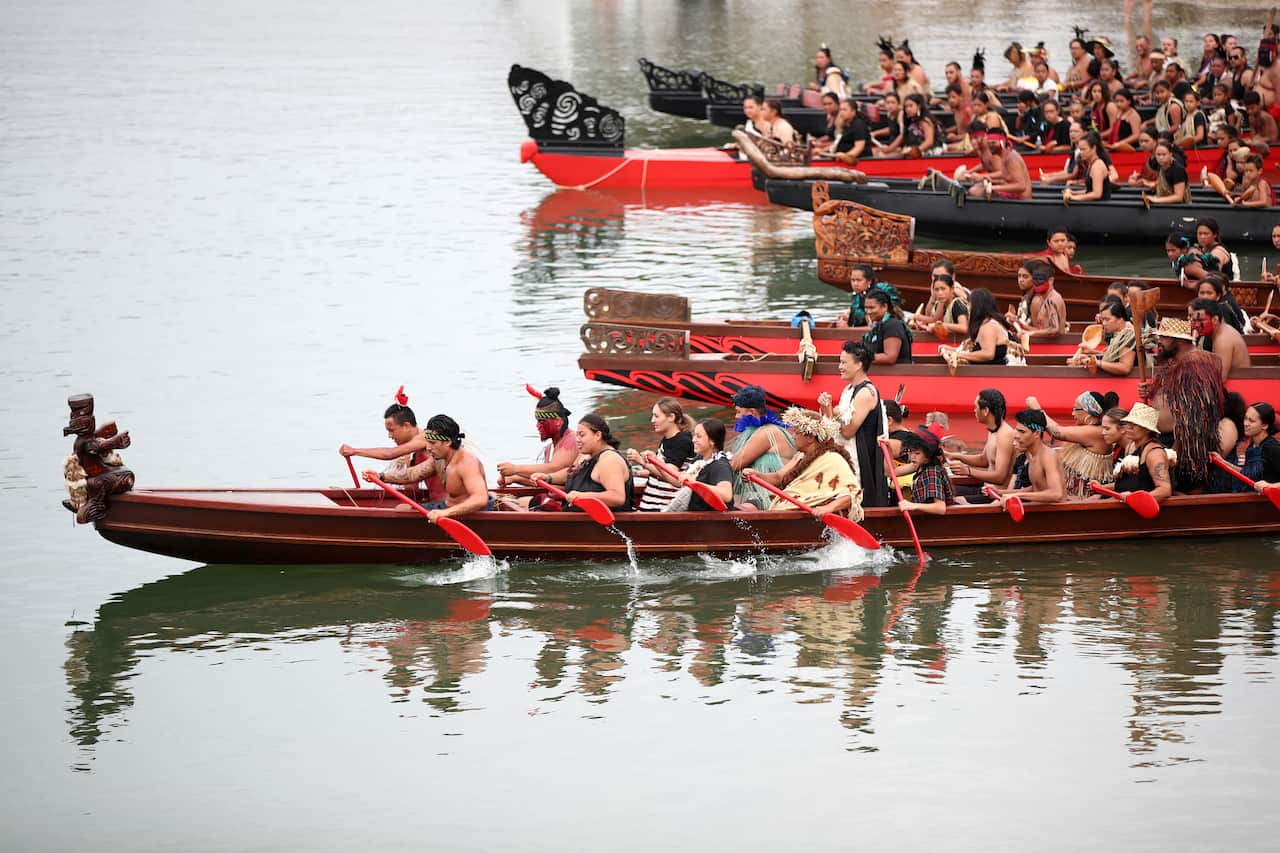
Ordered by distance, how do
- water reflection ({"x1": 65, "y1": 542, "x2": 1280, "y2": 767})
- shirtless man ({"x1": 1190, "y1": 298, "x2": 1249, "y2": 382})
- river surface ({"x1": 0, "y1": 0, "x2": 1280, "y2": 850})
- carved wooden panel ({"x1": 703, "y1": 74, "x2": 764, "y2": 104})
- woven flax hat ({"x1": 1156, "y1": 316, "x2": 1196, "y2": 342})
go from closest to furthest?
river surface ({"x1": 0, "y1": 0, "x2": 1280, "y2": 850}) < water reflection ({"x1": 65, "y1": 542, "x2": 1280, "y2": 767}) < woven flax hat ({"x1": 1156, "y1": 316, "x2": 1196, "y2": 342}) < shirtless man ({"x1": 1190, "y1": 298, "x2": 1249, "y2": 382}) < carved wooden panel ({"x1": 703, "y1": 74, "x2": 764, "y2": 104})

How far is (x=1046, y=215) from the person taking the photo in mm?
22484

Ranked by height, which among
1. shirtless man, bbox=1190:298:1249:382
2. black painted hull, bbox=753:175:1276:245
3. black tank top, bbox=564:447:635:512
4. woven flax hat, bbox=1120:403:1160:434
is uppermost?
black painted hull, bbox=753:175:1276:245

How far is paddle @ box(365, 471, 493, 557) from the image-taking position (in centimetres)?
1241

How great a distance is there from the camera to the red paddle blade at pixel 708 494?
1259 cm

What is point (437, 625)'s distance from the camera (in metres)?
12.3

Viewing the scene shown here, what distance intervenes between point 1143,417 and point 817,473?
239cm

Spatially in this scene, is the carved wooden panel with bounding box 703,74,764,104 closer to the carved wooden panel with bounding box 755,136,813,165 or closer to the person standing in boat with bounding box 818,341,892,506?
the carved wooden panel with bounding box 755,136,813,165

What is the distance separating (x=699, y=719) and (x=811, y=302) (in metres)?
11.8

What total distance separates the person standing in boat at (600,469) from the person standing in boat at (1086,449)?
3270 mm

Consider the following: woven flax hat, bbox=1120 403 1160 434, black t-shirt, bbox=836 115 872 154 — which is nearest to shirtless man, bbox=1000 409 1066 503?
woven flax hat, bbox=1120 403 1160 434

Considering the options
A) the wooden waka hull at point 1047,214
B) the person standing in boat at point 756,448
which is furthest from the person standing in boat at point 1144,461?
the wooden waka hull at point 1047,214

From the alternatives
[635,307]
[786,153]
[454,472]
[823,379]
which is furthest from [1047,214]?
[454,472]

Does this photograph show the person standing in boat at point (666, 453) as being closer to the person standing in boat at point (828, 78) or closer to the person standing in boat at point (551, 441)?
the person standing in boat at point (551, 441)

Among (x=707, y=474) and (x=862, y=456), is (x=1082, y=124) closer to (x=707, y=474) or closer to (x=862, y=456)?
(x=862, y=456)
